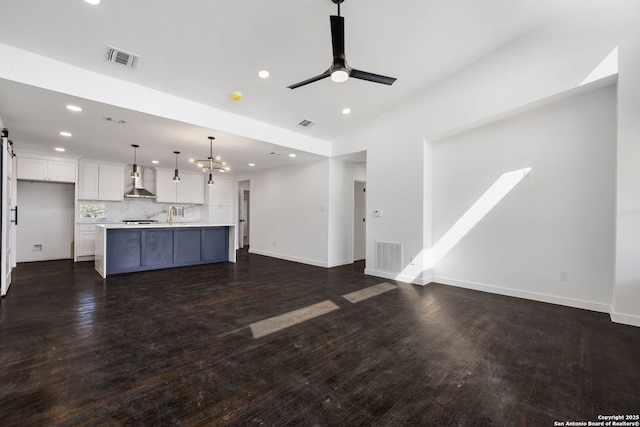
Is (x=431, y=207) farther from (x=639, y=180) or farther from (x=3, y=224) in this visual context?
(x=3, y=224)

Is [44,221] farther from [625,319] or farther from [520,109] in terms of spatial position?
[625,319]

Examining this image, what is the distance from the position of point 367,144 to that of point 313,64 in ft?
7.62

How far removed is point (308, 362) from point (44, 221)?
26.5 feet

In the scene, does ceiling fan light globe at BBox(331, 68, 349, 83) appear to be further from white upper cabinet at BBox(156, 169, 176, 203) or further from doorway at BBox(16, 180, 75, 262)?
doorway at BBox(16, 180, 75, 262)

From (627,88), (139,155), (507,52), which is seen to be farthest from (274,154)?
(627,88)

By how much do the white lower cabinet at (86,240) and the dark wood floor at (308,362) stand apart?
305 cm

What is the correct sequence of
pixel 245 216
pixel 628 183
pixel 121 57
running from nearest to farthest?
pixel 628 183
pixel 121 57
pixel 245 216

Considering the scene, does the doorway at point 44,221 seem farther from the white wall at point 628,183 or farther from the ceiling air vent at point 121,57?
the white wall at point 628,183

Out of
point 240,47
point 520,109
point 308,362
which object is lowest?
point 308,362

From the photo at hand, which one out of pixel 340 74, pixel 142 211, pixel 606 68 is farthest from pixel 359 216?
pixel 142 211

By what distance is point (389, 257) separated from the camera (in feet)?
17.5

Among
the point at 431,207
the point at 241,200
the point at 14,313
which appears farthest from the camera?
the point at 241,200

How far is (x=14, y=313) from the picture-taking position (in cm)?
323

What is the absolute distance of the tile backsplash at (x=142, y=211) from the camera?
736 centimetres
